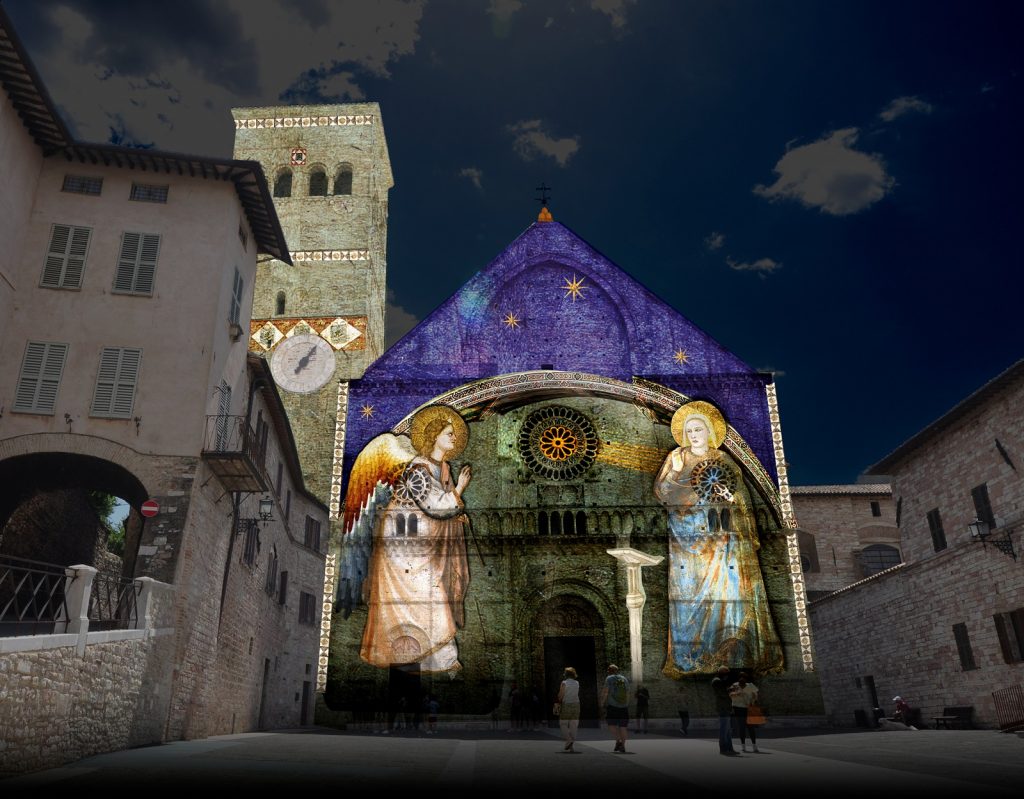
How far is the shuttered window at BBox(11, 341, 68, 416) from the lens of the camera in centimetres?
1627

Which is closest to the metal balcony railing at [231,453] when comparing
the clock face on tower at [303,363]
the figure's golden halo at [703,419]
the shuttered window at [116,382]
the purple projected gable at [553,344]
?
the shuttered window at [116,382]

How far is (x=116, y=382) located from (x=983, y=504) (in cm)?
2088

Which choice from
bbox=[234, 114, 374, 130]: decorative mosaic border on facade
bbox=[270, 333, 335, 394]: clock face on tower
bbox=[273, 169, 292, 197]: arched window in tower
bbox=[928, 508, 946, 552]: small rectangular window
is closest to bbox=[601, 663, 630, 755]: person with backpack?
bbox=[928, 508, 946, 552]: small rectangular window

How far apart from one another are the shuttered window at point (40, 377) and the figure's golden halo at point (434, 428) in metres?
10.2

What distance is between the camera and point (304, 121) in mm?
42000

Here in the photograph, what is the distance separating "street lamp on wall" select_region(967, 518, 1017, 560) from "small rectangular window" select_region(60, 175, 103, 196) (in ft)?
72.8

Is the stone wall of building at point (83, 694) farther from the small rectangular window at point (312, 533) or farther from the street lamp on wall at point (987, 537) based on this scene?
the street lamp on wall at point (987, 537)

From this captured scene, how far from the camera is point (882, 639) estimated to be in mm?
25375

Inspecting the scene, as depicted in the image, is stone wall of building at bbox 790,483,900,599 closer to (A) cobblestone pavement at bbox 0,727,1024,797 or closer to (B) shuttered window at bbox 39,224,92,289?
(A) cobblestone pavement at bbox 0,727,1024,797

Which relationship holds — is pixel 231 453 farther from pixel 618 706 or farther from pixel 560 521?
pixel 560 521

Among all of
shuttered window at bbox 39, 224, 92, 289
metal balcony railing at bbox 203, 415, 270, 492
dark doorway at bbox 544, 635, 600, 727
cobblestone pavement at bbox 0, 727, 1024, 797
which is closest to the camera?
cobblestone pavement at bbox 0, 727, 1024, 797

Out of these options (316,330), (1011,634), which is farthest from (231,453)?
(316,330)

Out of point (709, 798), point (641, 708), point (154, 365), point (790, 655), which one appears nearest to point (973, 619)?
point (790, 655)

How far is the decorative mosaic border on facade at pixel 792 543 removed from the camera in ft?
72.7
